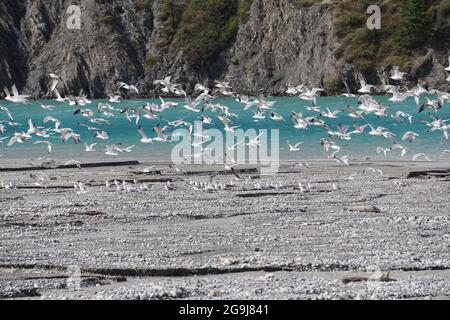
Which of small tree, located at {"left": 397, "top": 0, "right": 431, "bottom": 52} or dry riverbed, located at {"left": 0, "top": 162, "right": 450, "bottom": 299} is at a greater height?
small tree, located at {"left": 397, "top": 0, "right": 431, "bottom": 52}

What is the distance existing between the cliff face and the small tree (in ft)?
9.07

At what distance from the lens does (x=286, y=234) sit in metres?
19.2

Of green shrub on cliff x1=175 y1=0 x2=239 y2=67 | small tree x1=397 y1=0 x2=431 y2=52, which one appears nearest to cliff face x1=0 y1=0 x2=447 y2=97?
green shrub on cliff x1=175 y1=0 x2=239 y2=67

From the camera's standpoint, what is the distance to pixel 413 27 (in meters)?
112

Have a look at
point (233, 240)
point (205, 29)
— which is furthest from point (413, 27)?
point (233, 240)

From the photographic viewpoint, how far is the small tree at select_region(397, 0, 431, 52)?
112188mm

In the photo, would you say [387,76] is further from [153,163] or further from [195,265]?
[195,265]

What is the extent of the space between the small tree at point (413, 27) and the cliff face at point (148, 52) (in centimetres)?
276

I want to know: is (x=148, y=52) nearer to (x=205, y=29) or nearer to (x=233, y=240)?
(x=205, y=29)

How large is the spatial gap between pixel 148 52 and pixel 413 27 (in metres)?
39.5

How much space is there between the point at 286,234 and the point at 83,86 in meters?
114

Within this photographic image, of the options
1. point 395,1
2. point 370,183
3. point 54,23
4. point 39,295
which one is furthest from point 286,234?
point 54,23

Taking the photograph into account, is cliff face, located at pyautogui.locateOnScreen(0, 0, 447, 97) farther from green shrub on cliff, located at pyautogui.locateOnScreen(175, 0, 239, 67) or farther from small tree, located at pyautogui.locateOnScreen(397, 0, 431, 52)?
small tree, located at pyautogui.locateOnScreen(397, 0, 431, 52)

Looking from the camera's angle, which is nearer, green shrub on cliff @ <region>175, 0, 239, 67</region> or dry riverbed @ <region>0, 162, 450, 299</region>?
dry riverbed @ <region>0, 162, 450, 299</region>
